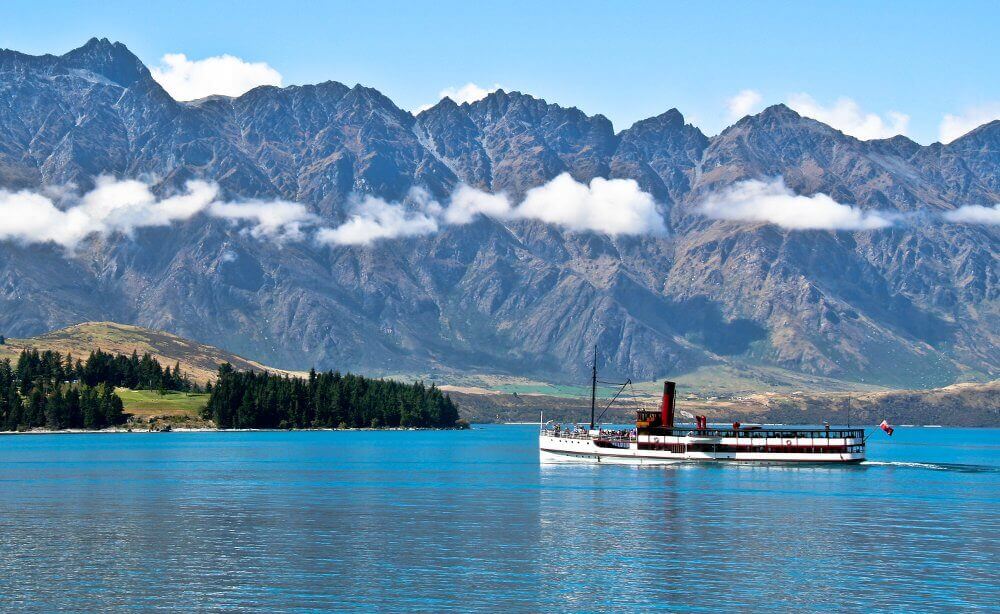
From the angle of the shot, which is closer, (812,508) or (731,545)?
(731,545)

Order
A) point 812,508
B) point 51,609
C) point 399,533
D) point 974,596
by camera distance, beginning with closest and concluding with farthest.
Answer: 1. point 51,609
2. point 974,596
3. point 399,533
4. point 812,508

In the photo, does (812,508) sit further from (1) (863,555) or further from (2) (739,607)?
(2) (739,607)

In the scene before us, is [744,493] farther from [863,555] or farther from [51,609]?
[51,609]

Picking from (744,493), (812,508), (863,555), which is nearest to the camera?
(863,555)

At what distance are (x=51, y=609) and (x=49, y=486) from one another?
345ft

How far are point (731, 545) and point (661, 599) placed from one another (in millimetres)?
29649

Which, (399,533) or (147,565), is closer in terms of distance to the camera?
(147,565)

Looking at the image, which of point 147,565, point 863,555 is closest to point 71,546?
point 147,565

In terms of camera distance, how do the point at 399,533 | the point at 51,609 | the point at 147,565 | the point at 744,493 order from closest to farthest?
the point at 51,609, the point at 147,565, the point at 399,533, the point at 744,493

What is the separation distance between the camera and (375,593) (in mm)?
99312

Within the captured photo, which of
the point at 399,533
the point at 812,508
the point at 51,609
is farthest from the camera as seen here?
the point at 812,508

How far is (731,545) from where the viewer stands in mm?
125938

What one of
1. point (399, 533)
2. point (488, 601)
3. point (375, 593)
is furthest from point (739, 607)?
point (399, 533)

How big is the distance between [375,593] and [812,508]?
265 feet
